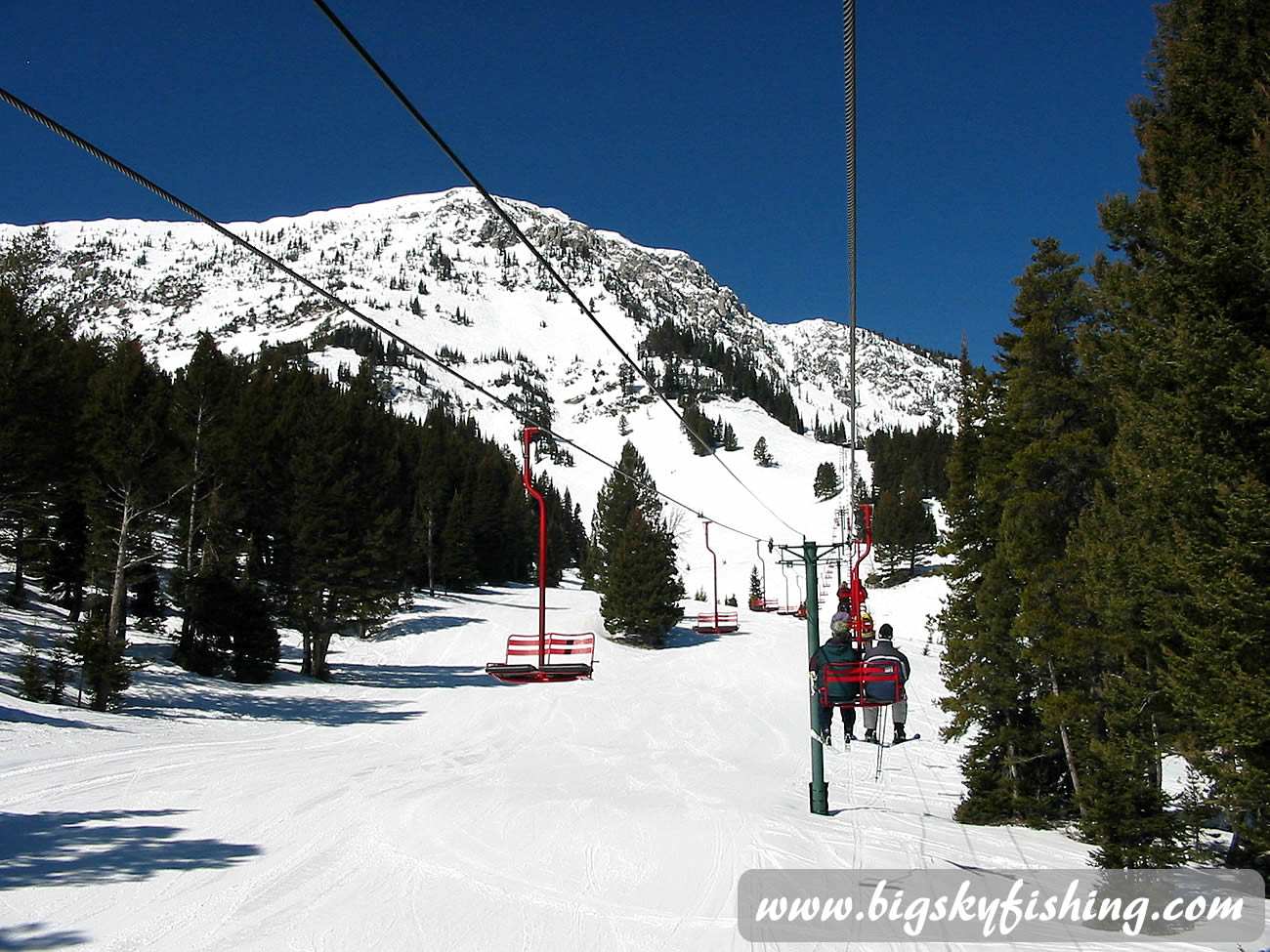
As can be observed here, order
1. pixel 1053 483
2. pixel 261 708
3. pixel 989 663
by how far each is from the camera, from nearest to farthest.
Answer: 1. pixel 1053 483
2. pixel 989 663
3. pixel 261 708

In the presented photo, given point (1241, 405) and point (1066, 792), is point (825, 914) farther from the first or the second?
point (1066, 792)

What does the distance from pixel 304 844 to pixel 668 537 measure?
41928mm

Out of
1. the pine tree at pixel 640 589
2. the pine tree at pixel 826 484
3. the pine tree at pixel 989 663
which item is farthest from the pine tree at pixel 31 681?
the pine tree at pixel 826 484

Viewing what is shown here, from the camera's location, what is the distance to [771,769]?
71.5 feet

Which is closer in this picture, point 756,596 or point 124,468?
point 124,468

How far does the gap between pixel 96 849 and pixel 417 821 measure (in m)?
4.14

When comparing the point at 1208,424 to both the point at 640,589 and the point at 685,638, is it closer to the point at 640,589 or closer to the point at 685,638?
the point at 640,589

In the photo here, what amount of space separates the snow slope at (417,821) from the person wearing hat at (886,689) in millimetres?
1895

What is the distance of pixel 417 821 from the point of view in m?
12.1

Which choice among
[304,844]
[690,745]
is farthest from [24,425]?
[690,745]

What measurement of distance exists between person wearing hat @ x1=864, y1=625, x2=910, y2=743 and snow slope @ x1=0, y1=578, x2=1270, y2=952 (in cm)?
190

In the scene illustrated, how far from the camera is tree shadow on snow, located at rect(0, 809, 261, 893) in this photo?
27.8ft

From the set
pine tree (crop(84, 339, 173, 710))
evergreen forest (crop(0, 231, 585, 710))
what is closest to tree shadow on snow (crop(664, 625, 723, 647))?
evergreen forest (crop(0, 231, 585, 710))

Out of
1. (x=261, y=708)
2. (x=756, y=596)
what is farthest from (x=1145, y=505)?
(x=756, y=596)
